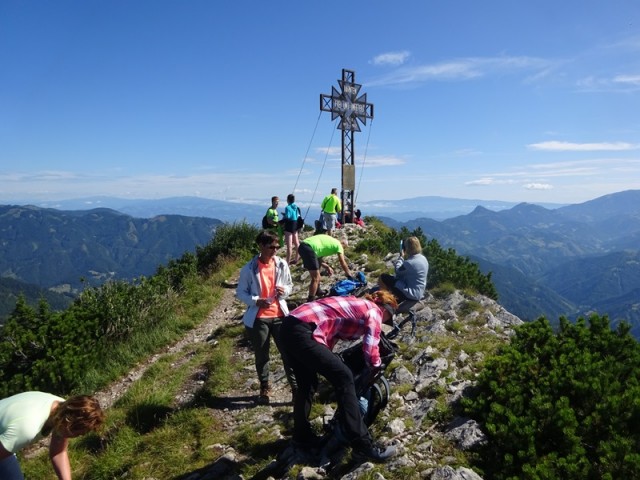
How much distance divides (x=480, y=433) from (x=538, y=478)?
0.89 meters

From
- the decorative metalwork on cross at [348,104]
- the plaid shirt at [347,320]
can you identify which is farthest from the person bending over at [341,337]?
the decorative metalwork on cross at [348,104]

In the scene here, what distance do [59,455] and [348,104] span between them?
73.4 ft

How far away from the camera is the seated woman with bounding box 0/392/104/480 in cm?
335

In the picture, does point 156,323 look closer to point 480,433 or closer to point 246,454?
point 246,454

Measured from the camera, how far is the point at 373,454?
164 inches

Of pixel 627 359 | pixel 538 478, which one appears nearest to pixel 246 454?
pixel 538 478

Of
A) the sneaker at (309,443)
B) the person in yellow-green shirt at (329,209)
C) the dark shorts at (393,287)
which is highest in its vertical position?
the person in yellow-green shirt at (329,209)

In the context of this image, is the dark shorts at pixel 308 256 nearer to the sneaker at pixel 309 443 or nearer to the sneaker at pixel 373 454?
the sneaker at pixel 309 443

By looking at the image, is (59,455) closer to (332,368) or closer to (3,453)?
(3,453)

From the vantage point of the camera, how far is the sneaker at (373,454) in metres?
4.17

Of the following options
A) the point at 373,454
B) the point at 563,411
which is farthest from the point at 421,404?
the point at 563,411

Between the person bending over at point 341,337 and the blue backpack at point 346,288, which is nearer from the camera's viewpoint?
the person bending over at point 341,337

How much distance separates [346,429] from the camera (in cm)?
412

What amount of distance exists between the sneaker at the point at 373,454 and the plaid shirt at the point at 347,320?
0.85m
